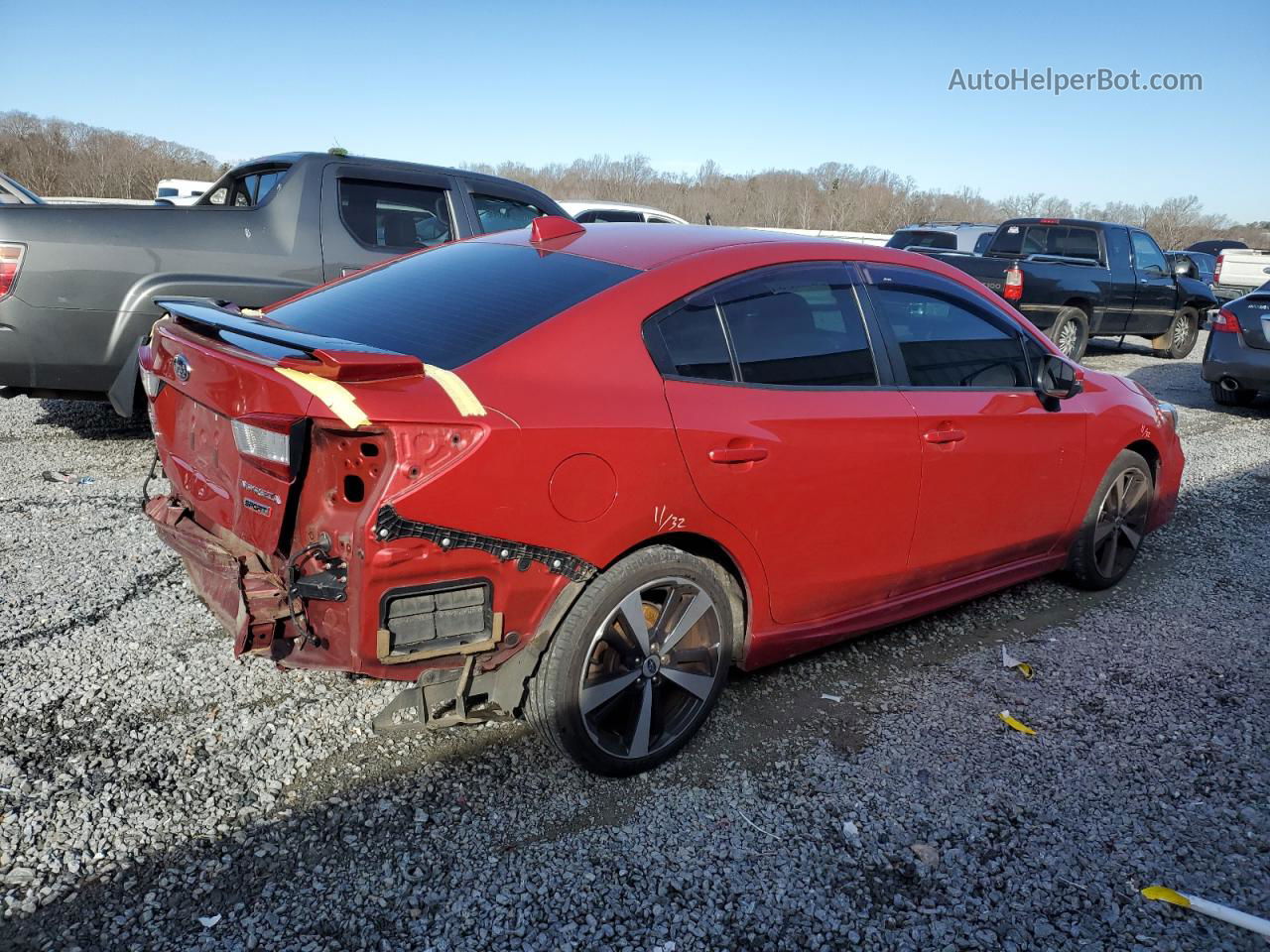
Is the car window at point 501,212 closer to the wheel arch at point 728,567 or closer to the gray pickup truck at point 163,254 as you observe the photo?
the gray pickup truck at point 163,254

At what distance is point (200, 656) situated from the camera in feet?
12.1

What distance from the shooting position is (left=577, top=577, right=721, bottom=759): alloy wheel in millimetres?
2930

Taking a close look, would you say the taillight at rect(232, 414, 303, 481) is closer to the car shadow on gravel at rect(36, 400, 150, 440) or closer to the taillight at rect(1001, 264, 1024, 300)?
the car shadow on gravel at rect(36, 400, 150, 440)

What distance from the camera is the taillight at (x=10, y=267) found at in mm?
5395

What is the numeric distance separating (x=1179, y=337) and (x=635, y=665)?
14522 mm

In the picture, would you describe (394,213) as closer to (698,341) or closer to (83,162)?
(698,341)

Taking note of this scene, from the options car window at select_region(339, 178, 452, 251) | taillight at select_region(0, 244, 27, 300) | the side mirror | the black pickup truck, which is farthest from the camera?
the black pickup truck

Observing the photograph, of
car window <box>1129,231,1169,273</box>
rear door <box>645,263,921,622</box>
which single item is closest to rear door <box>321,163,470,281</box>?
rear door <box>645,263,921,622</box>

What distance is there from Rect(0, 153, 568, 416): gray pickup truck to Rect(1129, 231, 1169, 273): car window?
405 inches

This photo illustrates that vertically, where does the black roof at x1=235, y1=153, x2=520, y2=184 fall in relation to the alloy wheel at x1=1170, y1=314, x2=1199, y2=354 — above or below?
above

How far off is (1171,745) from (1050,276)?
996 cm

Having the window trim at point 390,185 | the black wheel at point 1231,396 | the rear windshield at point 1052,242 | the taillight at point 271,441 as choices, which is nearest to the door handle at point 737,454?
the taillight at point 271,441

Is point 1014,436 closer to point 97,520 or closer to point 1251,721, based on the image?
point 1251,721

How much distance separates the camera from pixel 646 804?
2.96m
